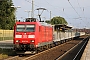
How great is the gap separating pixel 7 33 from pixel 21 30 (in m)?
33.3

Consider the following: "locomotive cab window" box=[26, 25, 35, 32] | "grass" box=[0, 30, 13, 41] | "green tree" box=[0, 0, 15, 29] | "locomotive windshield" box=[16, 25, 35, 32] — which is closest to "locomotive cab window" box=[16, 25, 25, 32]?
"locomotive windshield" box=[16, 25, 35, 32]

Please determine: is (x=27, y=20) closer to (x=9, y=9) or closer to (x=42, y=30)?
(x=42, y=30)

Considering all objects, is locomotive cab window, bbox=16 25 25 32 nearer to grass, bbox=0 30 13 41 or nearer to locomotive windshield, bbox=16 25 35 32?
locomotive windshield, bbox=16 25 35 32

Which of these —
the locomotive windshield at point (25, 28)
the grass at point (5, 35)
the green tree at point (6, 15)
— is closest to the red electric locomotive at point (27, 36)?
the locomotive windshield at point (25, 28)

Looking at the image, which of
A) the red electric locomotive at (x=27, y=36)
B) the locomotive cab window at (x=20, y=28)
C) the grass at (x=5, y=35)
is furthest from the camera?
the grass at (x=5, y=35)

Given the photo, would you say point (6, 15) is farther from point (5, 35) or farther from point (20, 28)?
point (20, 28)

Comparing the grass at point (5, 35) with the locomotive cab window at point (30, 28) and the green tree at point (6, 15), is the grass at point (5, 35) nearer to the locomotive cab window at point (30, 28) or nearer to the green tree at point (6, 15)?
the green tree at point (6, 15)

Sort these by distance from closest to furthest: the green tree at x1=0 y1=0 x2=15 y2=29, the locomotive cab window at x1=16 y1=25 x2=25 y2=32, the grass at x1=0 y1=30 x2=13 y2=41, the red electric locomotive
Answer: the red electric locomotive < the locomotive cab window at x1=16 y1=25 x2=25 y2=32 < the grass at x1=0 y1=30 x2=13 y2=41 < the green tree at x1=0 y1=0 x2=15 y2=29

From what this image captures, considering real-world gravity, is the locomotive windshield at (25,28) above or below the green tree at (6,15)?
below

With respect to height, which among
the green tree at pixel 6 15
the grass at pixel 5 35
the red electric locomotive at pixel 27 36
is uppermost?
the green tree at pixel 6 15

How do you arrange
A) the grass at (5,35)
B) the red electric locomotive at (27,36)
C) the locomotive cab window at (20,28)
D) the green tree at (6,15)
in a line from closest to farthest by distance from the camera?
1. the red electric locomotive at (27,36)
2. the locomotive cab window at (20,28)
3. the grass at (5,35)
4. the green tree at (6,15)

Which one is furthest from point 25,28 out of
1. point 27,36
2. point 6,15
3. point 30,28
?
point 6,15

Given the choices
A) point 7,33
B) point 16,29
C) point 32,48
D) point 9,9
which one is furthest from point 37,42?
point 9,9

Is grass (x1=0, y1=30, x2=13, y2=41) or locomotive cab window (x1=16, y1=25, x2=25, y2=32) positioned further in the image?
grass (x1=0, y1=30, x2=13, y2=41)
